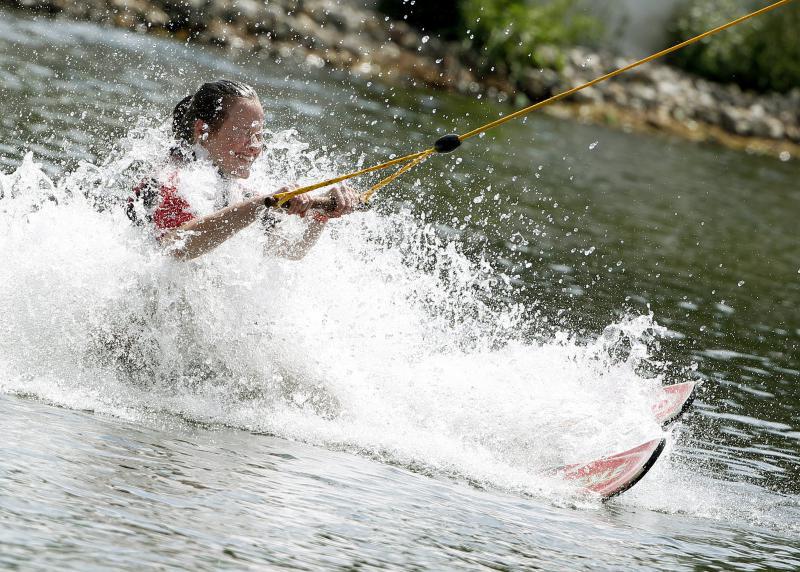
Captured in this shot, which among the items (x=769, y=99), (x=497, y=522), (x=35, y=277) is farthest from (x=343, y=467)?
(x=769, y=99)

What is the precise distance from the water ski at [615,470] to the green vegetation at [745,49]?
1231 inches

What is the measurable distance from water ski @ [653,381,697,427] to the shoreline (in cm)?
1953

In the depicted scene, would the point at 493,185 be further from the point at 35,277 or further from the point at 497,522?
the point at 497,522

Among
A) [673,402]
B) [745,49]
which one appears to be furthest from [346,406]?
[745,49]

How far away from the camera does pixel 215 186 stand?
6.70 m

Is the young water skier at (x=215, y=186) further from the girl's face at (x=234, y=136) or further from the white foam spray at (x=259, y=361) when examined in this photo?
the white foam spray at (x=259, y=361)

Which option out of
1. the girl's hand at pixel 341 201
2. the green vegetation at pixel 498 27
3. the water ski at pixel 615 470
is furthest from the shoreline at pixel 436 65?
the water ski at pixel 615 470

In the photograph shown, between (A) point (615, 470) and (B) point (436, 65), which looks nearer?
(A) point (615, 470)

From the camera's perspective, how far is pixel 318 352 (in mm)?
7164

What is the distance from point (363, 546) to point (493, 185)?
12.5 m

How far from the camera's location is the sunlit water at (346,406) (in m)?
5.07

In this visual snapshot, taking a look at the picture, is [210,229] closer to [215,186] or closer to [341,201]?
[215,186]

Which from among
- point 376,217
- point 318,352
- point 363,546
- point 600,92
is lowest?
point 363,546

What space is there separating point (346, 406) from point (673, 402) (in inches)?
77.9
